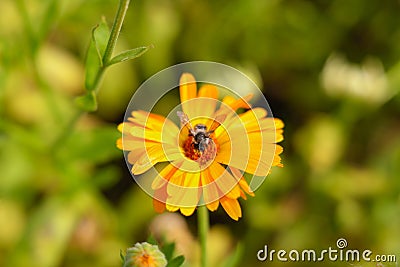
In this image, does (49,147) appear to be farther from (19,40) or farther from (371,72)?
(371,72)

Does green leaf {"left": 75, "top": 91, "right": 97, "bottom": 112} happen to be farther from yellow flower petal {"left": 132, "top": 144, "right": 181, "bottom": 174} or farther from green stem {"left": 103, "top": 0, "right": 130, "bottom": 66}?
yellow flower petal {"left": 132, "top": 144, "right": 181, "bottom": 174}

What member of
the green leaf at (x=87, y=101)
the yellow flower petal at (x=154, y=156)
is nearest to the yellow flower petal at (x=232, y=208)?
the yellow flower petal at (x=154, y=156)

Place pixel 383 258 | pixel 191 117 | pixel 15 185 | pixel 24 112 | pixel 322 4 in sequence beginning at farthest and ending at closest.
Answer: pixel 322 4
pixel 24 112
pixel 15 185
pixel 383 258
pixel 191 117

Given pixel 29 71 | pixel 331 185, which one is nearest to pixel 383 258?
pixel 331 185

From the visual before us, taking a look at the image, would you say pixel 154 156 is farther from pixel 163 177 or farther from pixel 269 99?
pixel 269 99

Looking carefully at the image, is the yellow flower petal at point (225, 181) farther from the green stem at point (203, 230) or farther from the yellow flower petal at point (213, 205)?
the green stem at point (203, 230)

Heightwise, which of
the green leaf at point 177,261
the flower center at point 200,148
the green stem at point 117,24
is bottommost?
the green leaf at point 177,261
